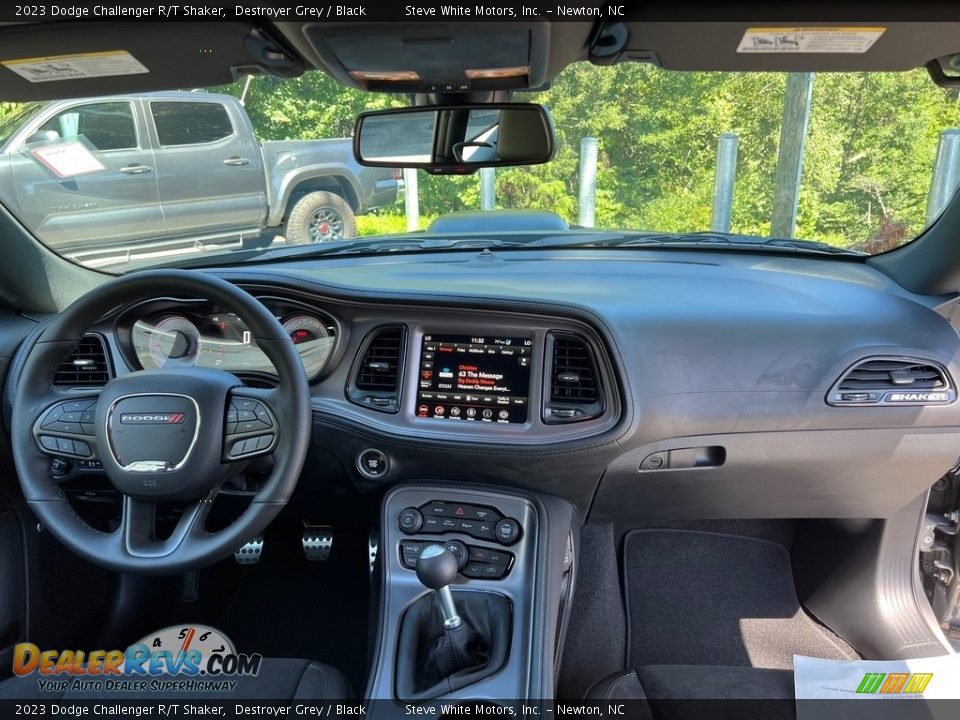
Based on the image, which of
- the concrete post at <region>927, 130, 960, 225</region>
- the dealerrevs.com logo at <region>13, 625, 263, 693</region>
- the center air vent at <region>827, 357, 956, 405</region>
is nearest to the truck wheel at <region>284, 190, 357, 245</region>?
the dealerrevs.com logo at <region>13, 625, 263, 693</region>

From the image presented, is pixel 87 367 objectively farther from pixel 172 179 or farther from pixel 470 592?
pixel 172 179

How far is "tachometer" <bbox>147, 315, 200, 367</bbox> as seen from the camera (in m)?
2.23

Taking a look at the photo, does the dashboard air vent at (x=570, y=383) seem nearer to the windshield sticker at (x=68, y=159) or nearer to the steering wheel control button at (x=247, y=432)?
the steering wheel control button at (x=247, y=432)

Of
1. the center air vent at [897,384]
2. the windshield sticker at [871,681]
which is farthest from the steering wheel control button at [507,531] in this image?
the center air vent at [897,384]

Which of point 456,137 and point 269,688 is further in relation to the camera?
point 456,137

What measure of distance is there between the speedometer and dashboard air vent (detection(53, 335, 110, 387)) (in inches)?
21.0

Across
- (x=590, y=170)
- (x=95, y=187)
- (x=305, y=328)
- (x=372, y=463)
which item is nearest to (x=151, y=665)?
(x=372, y=463)

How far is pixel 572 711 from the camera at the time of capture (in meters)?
2.14

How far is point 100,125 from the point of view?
131 inches

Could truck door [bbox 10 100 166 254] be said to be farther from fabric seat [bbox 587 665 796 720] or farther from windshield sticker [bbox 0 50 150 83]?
fabric seat [bbox 587 665 796 720]

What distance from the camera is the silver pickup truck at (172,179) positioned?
9.18 ft

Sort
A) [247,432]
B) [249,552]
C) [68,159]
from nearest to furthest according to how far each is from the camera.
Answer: [247,432]
[249,552]
[68,159]

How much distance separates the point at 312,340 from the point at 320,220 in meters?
0.86

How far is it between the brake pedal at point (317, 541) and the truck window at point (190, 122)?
1841 mm
